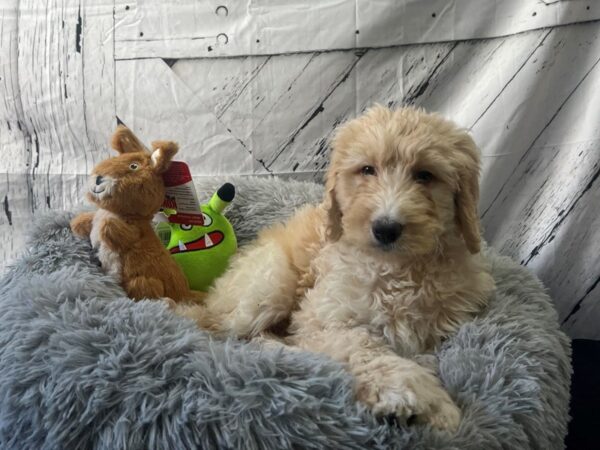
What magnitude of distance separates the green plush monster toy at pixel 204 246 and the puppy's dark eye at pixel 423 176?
0.80 m

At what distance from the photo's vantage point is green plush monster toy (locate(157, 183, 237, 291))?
78.6 inches

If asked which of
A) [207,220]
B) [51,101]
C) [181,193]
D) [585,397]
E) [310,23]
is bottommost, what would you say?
[585,397]

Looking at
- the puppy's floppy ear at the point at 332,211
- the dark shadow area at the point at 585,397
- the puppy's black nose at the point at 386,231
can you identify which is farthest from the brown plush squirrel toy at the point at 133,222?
the dark shadow area at the point at 585,397

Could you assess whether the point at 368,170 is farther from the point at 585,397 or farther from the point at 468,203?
the point at 585,397

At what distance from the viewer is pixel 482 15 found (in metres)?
2.10

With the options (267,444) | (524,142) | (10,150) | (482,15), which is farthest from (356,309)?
(10,150)

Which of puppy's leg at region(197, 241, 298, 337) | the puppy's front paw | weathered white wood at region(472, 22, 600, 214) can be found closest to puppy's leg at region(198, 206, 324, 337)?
puppy's leg at region(197, 241, 298, 337)

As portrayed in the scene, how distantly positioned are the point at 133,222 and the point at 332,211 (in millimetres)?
648

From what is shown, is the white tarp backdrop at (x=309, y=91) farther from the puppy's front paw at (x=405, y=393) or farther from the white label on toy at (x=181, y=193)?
the puppy's front paw at (x=405, y=393)

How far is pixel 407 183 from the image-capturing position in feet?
4.83

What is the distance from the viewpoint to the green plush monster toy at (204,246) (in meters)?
2.00

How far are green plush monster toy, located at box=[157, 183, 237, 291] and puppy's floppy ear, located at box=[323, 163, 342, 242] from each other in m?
0.52

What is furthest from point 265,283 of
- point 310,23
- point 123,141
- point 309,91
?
point 310,23

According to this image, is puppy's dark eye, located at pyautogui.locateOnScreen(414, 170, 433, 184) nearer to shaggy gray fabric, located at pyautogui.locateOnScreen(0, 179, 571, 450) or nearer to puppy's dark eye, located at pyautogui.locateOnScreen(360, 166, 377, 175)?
puppy's dark eye, located at pyautogui.locateOnScreen(360, 166, 377, 175)
